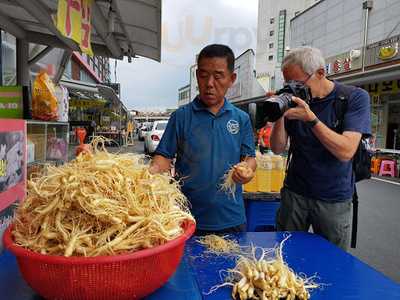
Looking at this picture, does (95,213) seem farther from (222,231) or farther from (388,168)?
(388,168)

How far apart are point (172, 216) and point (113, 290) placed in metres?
0.28

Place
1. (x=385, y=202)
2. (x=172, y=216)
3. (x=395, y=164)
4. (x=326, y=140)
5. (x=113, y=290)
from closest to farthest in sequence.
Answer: (x=113, y=290), (x=172, y=216), (x=326, y=140), (x=385, y=202), (x=395, y=164)

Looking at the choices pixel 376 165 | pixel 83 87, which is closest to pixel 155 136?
pixel 83 87

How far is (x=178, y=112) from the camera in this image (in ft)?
6.93

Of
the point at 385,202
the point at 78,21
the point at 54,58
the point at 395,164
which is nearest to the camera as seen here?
the point at 78,21

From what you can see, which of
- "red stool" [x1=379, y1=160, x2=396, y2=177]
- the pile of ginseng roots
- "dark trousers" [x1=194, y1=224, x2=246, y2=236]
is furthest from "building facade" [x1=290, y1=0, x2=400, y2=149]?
the pile of ginseng roots

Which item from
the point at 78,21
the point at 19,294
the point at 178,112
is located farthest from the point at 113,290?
the point at 78,21

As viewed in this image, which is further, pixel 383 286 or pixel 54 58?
pixel 54 58

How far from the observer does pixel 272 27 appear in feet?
124

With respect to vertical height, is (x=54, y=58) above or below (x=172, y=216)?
above

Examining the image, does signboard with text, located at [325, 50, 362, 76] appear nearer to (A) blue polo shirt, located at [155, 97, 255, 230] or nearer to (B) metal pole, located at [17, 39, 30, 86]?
(B) metal pole, located at [17, 39, 30, 86]

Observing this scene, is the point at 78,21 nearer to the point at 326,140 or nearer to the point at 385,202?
the point at 326,140

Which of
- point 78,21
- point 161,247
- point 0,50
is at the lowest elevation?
point 161,247

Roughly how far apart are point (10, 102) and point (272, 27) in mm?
38536
